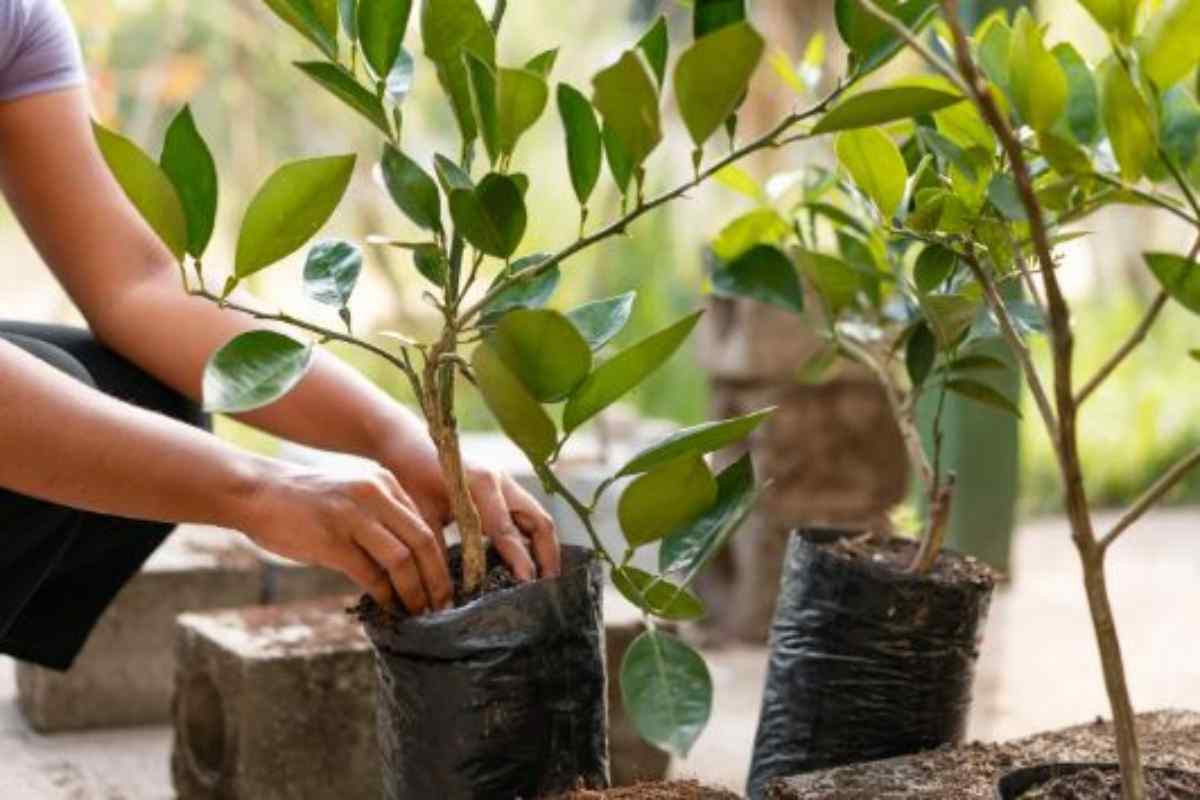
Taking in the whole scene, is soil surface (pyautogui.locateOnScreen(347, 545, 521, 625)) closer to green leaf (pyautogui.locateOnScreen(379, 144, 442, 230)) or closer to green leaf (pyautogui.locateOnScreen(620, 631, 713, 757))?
green leaf (pyautogui.locateOnScreen(620, 631, 713, 757))

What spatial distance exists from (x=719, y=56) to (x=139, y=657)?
179 centimetres

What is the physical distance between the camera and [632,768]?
→ 234cm

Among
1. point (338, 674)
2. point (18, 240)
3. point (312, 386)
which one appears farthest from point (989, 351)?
point (18, 240)

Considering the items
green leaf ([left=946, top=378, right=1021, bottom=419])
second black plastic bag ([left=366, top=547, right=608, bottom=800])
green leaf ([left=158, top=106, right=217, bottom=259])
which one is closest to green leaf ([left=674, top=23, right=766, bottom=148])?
green leaf ([left=158, top=106, right=217, bottom=259])

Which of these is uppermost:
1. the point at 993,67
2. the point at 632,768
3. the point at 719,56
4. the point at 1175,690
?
the point at 993,67

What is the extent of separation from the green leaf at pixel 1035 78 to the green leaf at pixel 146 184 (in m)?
0.59

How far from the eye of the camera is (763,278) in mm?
1956

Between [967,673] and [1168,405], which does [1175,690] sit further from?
[1168,405]

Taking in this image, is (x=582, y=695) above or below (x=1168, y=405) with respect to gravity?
below

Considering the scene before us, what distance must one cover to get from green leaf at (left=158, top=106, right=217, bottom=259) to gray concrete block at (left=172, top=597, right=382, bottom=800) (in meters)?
0.93

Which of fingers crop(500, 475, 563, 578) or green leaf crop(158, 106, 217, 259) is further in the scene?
fingers crop(500, 475, 563, 578)

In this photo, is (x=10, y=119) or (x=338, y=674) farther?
(x=338, y=674)

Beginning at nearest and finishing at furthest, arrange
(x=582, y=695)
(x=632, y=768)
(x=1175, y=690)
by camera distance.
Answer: (x=582, y=695), (x=632, y=768), (x=1175, y=690)

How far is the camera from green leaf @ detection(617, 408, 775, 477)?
51.9 inches
